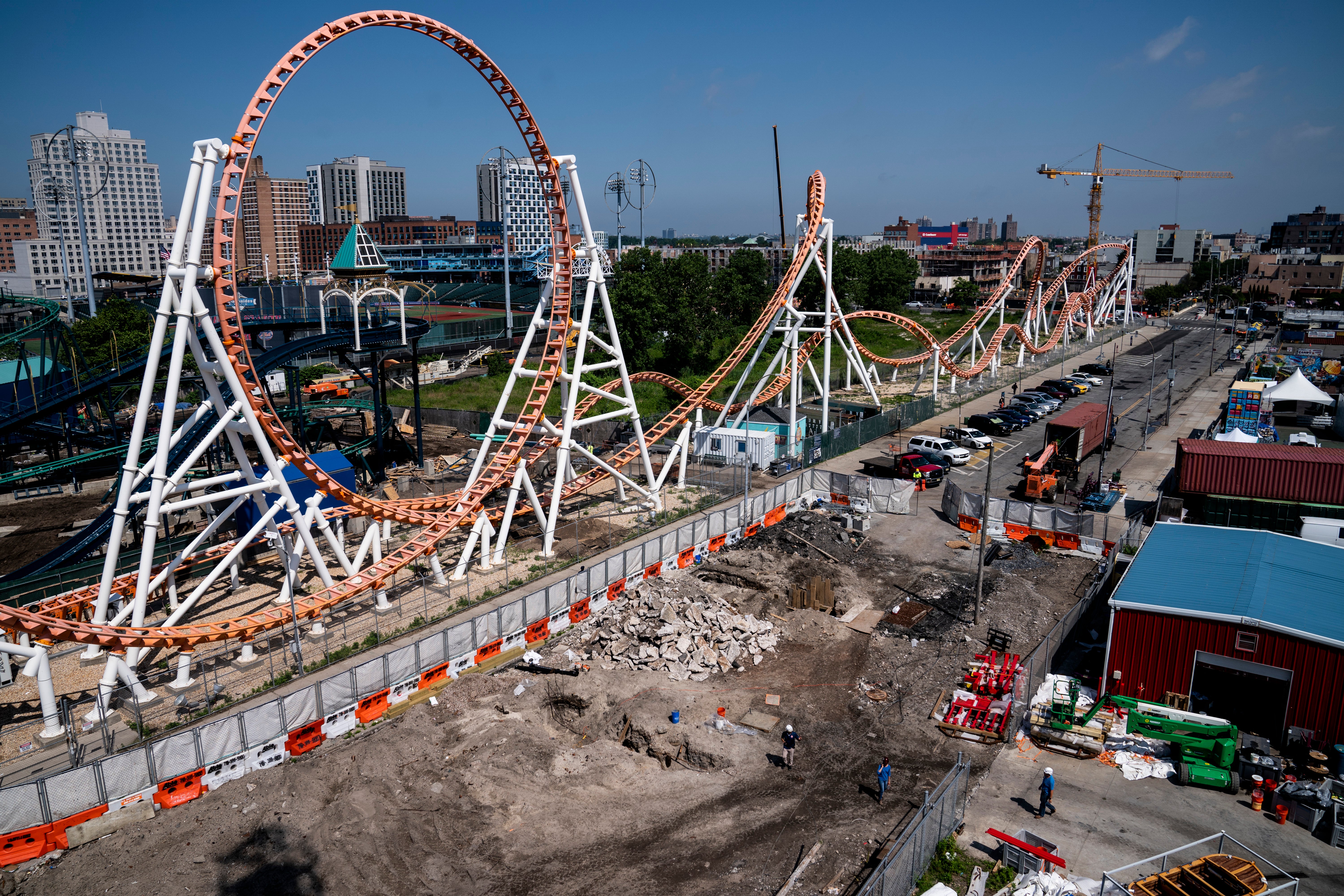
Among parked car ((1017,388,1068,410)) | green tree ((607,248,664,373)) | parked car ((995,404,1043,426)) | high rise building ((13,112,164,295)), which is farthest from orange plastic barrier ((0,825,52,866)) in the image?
high rise building ((13,112,164,295))

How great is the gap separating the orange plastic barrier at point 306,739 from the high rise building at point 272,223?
187 metres

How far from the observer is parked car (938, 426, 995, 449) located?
4494 cm

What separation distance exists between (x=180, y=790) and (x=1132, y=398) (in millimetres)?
62587

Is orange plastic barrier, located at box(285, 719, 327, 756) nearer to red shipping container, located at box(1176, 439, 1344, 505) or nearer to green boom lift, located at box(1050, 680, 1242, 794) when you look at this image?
green boom lift, located at box(1050, 680, 1242, 794)

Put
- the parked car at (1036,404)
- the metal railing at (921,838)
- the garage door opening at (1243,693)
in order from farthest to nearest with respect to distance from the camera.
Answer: the parked car at (1036,404) → the garage door opening at (1243,693) → the metal railing at (921,838)

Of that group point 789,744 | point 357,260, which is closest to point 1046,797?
point 789,744

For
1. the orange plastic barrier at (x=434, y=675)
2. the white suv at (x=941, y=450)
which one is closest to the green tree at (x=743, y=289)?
the white suv at (x=941, y=450)

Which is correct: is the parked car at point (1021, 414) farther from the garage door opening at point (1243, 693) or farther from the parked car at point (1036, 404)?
the garage door opening at point (1243, 693)

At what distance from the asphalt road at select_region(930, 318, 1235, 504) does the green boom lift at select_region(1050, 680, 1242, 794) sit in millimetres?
18028

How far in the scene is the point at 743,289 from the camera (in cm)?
9031

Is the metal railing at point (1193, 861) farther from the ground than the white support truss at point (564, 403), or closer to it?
closer to it

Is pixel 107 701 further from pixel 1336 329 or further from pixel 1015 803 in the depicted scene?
pixel 1336 329

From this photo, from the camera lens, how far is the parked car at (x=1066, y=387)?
2367 inches

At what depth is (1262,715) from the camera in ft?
64.4
